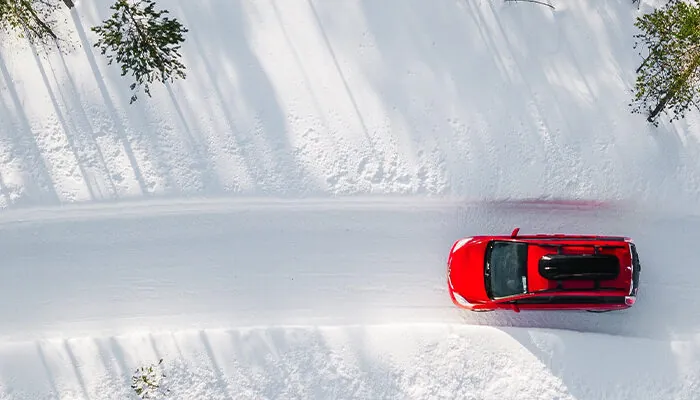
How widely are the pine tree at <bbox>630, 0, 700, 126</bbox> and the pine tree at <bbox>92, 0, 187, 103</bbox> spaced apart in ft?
31.7

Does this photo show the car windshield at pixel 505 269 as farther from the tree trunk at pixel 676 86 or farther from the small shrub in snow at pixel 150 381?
the small shrub in snow at pixel 150 381

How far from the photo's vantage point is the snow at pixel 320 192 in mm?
12688

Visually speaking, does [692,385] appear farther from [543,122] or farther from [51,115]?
[51,115]

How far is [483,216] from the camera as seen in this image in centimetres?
1326

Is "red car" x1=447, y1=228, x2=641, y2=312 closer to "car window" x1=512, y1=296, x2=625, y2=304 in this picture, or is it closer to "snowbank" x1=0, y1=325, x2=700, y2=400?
"car window" x1=512, y1=296, x2=625, y2=304

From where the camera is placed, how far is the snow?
12.7 metres

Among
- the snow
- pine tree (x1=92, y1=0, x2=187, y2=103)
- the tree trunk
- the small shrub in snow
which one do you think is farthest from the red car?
pine tree (x1=92, y1=0, x2=187, y2=103)

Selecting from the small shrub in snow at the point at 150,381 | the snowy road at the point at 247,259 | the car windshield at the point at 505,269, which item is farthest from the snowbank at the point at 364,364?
the car windshield at the point at 505,269

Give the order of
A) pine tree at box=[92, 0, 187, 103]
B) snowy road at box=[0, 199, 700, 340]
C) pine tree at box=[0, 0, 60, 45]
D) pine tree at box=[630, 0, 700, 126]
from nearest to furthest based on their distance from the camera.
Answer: pine tree at box=[630, 0, 700, 126], pine tree at box=[92, 0, 187, 103], pine tree at box=[0, 0, 60, 45], snowy road at box=[0, 199, 700, 340]

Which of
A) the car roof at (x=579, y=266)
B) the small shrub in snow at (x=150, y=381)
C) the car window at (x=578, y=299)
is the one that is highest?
the small shrub in snow at (x=150, y=381)

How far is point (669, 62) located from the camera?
37.8 ft

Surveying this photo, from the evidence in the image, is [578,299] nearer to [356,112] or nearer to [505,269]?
[505,269]

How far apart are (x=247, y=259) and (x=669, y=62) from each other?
982cm

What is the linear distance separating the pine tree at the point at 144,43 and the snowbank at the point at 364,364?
18.9 ft
